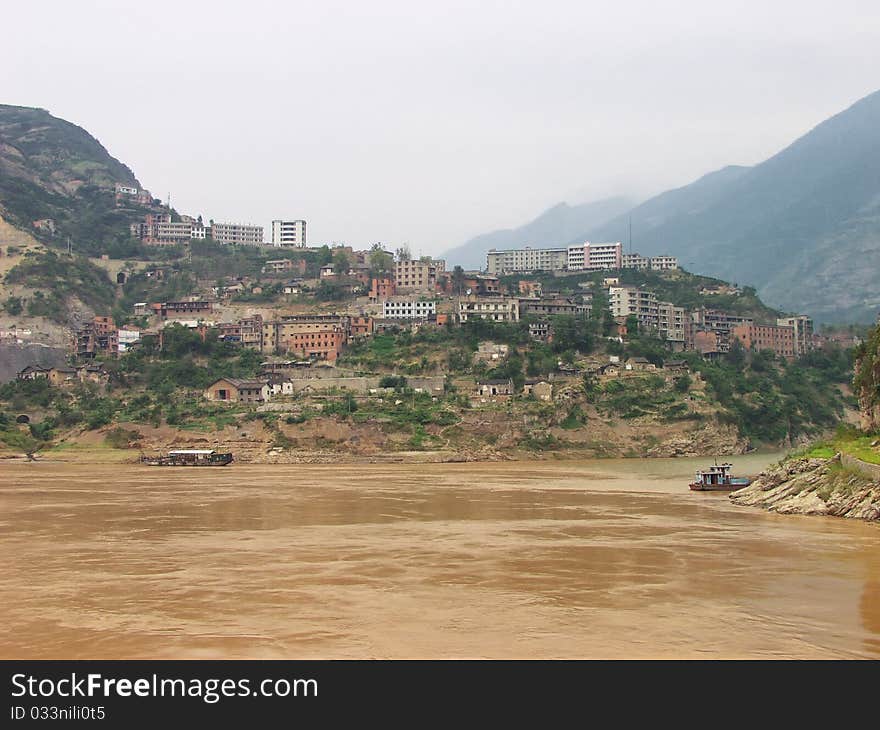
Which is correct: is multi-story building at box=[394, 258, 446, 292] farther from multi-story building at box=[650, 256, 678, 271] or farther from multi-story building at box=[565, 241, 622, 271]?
multi-story building at box=[650, 256, 678, 271]

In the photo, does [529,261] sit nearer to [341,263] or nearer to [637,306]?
[341,263]

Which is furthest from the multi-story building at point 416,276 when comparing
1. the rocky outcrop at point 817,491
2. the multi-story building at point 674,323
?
the rocky outcrop at point 817,491

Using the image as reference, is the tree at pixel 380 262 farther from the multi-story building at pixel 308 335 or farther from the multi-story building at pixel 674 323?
the multi-story building at pixel 674 323

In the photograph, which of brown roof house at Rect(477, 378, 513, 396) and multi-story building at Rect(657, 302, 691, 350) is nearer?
brown roof house at Rect(477, 378, 513, 396)

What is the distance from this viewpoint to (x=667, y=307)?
93125 mm

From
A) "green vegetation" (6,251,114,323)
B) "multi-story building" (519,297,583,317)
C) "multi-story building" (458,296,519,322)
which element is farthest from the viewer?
"green vegetation" (6,251,114,323)

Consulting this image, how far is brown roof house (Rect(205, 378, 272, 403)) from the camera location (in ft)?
232

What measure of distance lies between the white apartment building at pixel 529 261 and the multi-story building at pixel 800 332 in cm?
3053

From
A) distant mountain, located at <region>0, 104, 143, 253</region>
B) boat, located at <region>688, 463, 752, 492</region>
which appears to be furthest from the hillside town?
boat, located at <region>688, 463, 752, 492</region>

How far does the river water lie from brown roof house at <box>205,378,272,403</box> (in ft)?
105

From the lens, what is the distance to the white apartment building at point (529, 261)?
120 meters

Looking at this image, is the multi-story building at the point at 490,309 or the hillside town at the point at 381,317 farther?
the multi-story building at the point at 490,309
